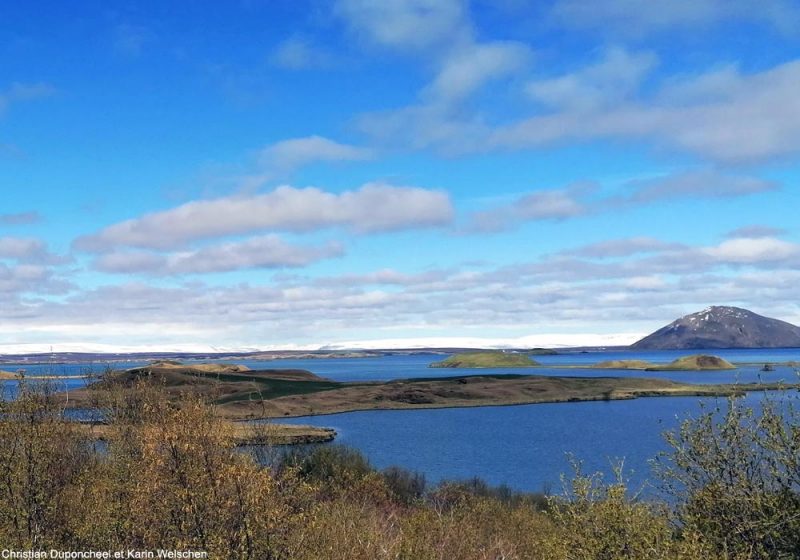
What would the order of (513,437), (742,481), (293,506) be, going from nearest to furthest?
(742,481) < (293,506) < (513,437)

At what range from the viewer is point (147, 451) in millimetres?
22094

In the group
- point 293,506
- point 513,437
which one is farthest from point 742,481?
point 513,437

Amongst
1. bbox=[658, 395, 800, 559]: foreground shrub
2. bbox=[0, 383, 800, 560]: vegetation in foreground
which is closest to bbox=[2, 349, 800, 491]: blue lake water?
bbox=[0, 383, 800, 560]: vegetation in foreground

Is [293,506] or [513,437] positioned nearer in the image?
[293,506]

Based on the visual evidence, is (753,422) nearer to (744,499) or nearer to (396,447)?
(744,499)

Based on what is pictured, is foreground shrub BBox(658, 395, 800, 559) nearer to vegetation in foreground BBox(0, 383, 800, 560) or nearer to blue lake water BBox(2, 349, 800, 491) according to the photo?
vegetation in foreground BBox(0, 383, 800, 560)

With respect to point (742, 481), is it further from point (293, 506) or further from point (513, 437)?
point (513, 437)

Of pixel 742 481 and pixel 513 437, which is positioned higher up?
pixel 742 481

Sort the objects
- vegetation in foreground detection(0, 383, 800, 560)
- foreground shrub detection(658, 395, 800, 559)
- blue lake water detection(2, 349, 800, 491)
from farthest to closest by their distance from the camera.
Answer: blue lake water detection(2, 349, 800, 491) < foreground shrub detection(658, 395, 800, 559) < vegetation in foreground detection(0, 383, 800, 560)

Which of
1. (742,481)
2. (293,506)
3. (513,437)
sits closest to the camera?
(742,481)

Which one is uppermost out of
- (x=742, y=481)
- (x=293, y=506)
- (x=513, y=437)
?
(x=742, y=481)

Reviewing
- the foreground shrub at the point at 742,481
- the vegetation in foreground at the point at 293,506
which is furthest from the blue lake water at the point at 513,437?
the foreground shrub at the point at 742,481

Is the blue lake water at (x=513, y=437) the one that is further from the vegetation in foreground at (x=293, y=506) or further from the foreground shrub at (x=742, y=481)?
the foreground shrub at (x=742, y=481)

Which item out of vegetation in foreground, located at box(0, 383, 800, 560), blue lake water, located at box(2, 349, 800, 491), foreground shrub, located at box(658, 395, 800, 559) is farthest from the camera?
blue lake water, located at box(2, 349, 800, 491)
